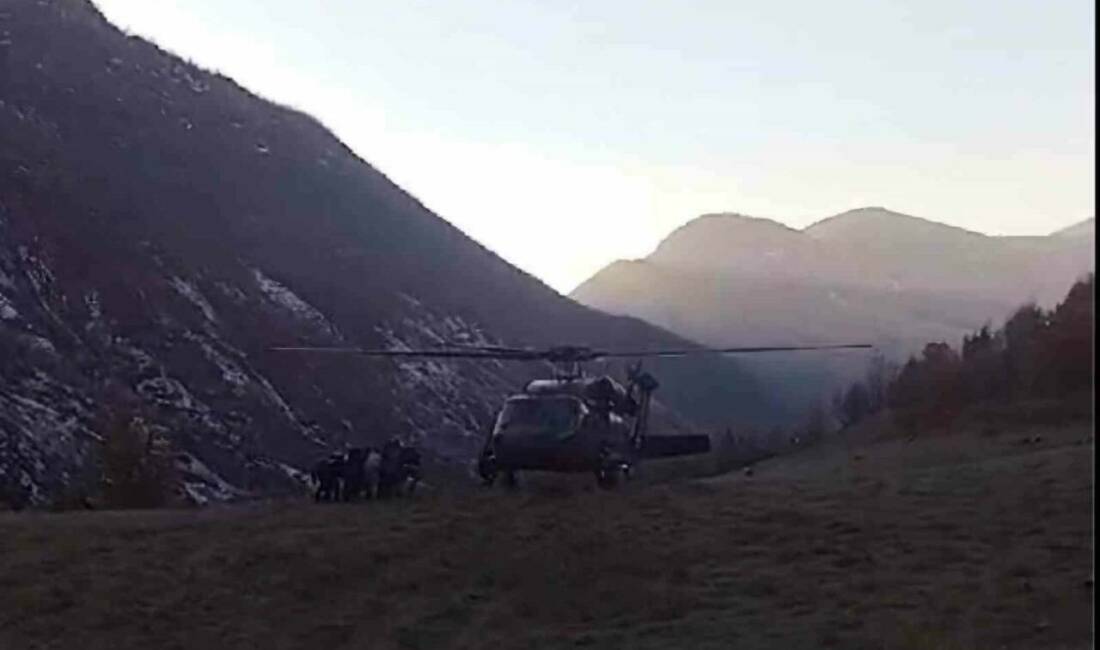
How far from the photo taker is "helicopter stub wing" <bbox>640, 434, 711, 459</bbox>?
29625mm

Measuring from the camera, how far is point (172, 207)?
3327 inches

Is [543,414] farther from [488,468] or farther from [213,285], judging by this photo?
[213,285]

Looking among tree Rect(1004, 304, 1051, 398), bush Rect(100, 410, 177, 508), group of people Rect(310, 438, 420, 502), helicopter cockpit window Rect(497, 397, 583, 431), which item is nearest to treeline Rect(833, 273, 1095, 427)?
tree Rect(1004, 304, 1051, 398)

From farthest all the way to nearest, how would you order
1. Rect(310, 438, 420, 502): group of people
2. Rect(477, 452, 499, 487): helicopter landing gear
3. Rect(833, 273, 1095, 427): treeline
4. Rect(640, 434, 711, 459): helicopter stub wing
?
Rect(833, 273, 1095, 427): treeline
Rect(640, 434, 711, 459): helicopter stub wing
Rect(477, 452, 499, 487): helicopter landing gear
Rect(310, 438, 420, 502): group of people

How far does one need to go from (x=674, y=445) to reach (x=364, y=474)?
19.9 feet

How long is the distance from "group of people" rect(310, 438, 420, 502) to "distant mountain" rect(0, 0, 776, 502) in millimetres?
25515

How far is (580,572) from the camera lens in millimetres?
19500

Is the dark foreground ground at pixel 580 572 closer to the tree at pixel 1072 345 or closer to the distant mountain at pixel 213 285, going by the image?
the tree at pixel 1072 345

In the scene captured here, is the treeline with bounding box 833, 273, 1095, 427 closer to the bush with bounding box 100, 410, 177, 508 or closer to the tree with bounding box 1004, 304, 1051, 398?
the tree with bounding box 1004, 304, 1051, 398

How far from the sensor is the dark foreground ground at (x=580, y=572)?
17.0 metres

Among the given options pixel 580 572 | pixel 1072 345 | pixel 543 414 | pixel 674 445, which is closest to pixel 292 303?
pixel 1072 345

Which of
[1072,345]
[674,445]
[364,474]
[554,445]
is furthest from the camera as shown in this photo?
[1072,345]

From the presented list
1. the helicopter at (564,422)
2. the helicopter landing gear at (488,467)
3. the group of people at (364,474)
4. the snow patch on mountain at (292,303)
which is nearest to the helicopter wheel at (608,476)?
the helicopter at (564,422)

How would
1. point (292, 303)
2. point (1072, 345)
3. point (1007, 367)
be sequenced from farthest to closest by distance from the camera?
1. point (292, 303)
2. point (1007, 367)
3. point (1072, 345)
